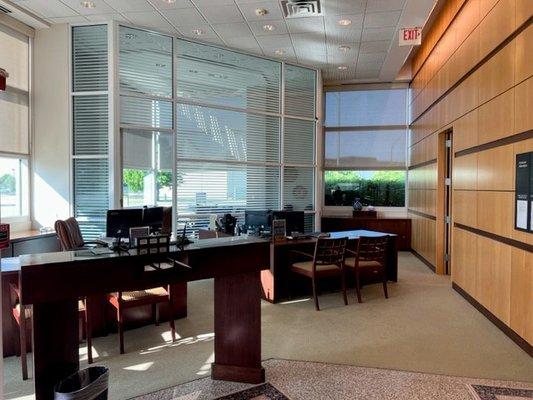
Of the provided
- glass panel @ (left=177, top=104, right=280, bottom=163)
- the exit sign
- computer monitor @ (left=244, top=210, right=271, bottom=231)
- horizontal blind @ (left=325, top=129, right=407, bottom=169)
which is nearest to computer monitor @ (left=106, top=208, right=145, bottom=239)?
computer monitor @ (left=244, top=210, right=271, bottom=231)

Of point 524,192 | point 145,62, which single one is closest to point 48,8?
point 145,62

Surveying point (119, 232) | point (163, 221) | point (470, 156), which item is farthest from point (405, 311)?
point (119, 232)

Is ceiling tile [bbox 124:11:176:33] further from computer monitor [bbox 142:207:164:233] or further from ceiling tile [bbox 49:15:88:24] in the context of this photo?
computer monitor [bbox 142:207:164:233]

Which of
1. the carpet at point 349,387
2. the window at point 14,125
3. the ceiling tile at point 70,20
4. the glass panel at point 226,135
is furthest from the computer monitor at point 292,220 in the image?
the ceiling tile at point 70,20

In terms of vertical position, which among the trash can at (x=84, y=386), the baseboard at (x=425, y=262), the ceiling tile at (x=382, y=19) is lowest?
the baseboard at (x=425, y=262)

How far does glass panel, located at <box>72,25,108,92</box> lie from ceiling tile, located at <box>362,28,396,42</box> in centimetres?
417

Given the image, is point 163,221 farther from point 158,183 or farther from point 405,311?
point 405,311

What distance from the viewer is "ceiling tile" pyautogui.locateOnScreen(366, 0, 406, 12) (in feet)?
17.9

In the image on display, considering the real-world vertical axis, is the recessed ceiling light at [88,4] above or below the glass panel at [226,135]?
above

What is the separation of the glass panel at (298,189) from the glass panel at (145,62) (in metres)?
3.10

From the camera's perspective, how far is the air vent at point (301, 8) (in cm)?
543

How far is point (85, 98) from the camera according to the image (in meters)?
6.23

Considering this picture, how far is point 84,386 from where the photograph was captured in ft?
8.14

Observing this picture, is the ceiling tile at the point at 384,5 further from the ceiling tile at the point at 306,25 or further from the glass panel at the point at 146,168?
the glass panel at the point at 146,168
